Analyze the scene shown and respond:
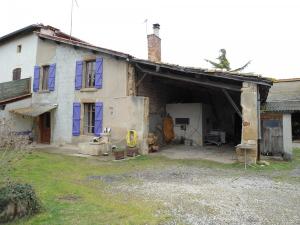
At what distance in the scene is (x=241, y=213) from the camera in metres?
4.71

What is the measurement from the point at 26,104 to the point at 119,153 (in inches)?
312

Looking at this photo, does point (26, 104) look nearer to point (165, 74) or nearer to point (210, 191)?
point (165, 74)

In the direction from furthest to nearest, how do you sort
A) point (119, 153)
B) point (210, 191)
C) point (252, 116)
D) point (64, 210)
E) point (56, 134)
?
point (56, 134) → point (119, 153) → point (252, 116) → point (210, 191) → point (64, 210)

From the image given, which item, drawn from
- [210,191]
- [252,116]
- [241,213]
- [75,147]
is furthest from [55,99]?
[241,213]

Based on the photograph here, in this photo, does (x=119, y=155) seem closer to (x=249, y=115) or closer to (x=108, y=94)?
(x=108, y=94)

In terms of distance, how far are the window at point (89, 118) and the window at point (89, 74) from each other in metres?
0.99

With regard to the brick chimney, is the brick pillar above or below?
below

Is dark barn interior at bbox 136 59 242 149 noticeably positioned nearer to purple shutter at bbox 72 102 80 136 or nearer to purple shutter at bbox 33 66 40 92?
purple shutter at bbox 72 102 80 136

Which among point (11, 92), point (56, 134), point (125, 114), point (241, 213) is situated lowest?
point (241, 213)

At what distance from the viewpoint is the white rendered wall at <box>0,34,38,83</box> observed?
1620cm

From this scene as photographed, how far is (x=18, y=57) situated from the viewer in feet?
56.1

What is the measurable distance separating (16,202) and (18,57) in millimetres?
14941

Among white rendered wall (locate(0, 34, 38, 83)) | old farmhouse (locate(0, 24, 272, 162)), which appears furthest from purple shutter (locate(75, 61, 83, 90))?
white rendered wall (locate(0, 34, 38, 83))

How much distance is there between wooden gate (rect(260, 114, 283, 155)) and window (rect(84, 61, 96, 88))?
316 inches
